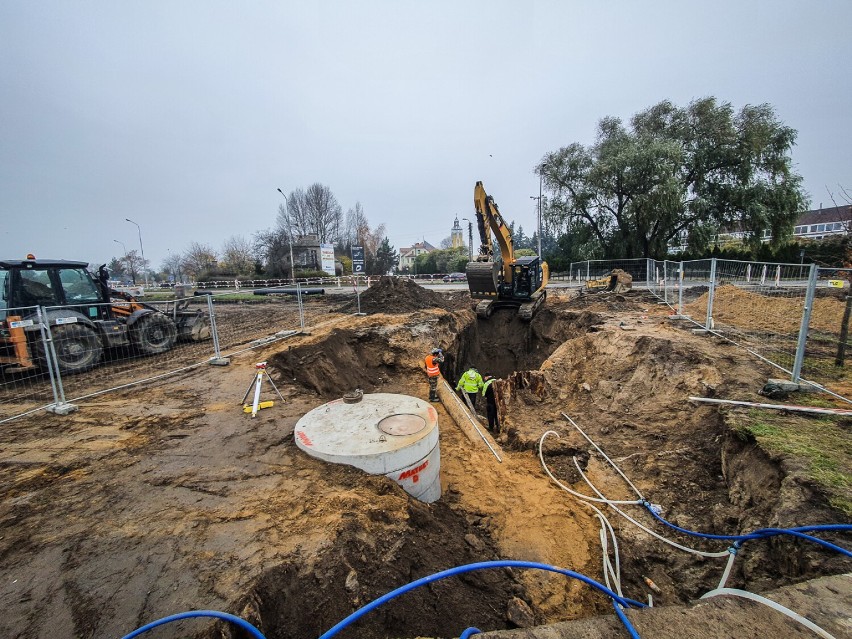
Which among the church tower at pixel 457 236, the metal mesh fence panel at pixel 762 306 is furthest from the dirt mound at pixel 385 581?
the church tower at pixel 457 236

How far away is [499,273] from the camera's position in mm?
13070

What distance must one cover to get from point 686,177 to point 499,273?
20.8 m

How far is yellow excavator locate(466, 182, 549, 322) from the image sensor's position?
12.0 meters

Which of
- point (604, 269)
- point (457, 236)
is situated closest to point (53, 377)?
point (604, 269)

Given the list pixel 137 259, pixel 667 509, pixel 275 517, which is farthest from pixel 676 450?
pixel 137 259

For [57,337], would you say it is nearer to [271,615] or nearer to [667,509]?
[271,615]

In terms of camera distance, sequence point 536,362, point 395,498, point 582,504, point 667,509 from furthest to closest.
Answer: point 536,362 → point 582,504 → point 667,509 → point 395,498

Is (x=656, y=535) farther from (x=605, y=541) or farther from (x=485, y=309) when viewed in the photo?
(x=485, y=309)

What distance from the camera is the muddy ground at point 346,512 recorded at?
2498 millimetres

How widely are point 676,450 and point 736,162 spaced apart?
1086 inches

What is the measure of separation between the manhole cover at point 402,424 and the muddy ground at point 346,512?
0.74 meters

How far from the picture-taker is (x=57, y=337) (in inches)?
283

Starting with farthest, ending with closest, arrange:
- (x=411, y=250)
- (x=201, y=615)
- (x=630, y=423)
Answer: (x=411, y=250) → (x=630, y=423) → (x=201, y=615)

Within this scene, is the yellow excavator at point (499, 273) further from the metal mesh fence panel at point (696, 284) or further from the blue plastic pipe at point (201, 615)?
the blue plastic pipe at point (201, 615)
